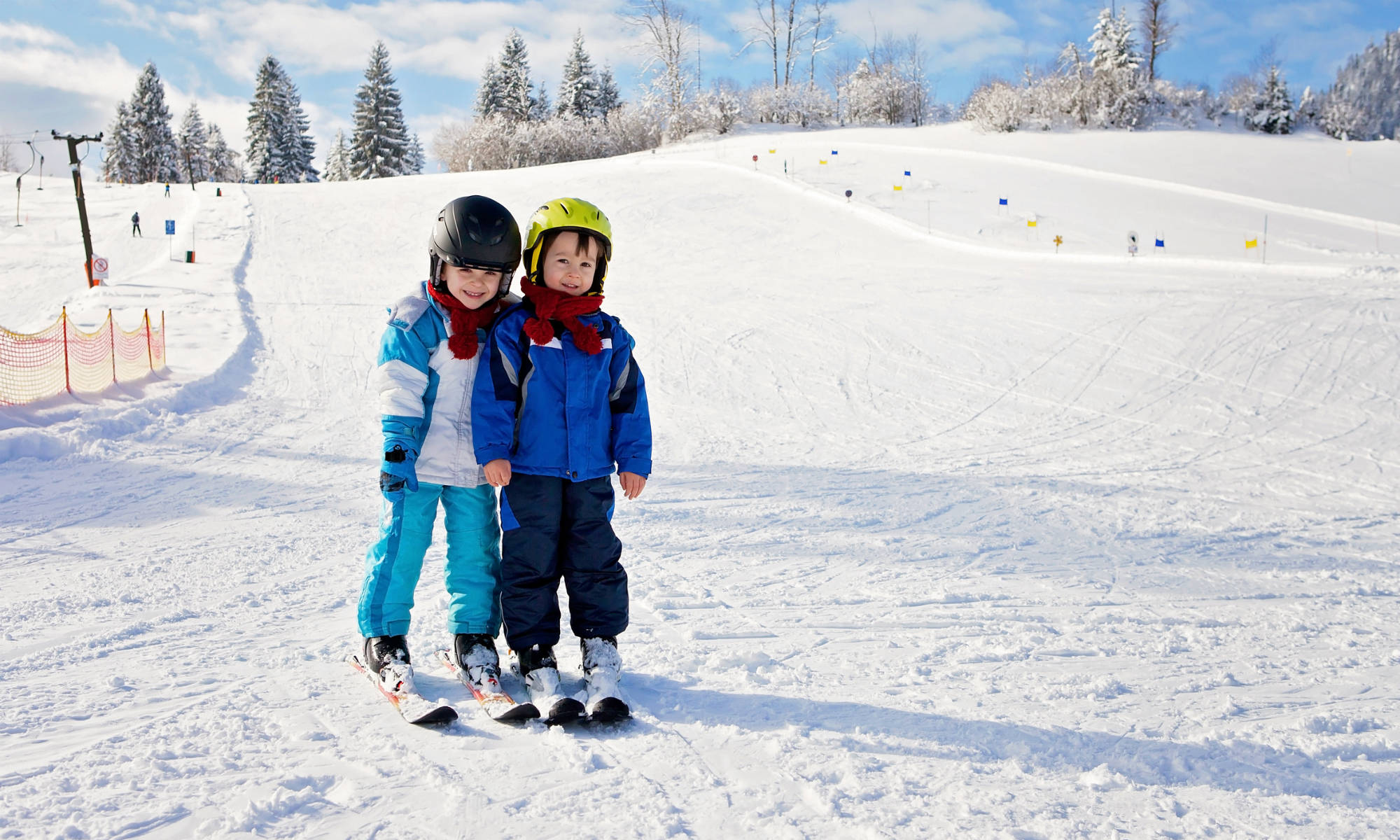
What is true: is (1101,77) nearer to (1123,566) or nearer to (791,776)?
(1123,566)

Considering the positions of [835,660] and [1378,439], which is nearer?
[835,660]

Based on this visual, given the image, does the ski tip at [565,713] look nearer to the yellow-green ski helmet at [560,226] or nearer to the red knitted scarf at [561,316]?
the red knitted scarf at [561,316]

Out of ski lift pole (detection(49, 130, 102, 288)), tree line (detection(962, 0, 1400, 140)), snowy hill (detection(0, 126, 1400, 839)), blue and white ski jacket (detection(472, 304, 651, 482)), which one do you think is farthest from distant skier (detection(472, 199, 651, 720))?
tree line (detection(962, 0, 1400, 140))

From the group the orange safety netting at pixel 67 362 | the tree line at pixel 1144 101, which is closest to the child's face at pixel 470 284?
the orange safety netting at pixel 67 362

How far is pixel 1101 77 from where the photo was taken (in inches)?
1565

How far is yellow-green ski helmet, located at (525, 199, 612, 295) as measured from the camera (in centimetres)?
288

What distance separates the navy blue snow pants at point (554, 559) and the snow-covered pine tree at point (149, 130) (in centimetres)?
6811

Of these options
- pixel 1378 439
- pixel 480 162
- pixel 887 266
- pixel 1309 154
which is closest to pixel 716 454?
pixel 1378 439

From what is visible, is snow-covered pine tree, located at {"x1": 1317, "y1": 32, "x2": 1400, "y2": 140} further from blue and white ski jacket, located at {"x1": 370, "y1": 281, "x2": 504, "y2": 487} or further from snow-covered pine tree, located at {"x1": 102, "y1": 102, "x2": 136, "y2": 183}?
snow-covered pine tree, located at {"x1": 102, "y1": 102, "x2": 136, "y2": 183}

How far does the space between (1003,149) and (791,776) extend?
34.1 metres

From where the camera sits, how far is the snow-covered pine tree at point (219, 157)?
214 feet

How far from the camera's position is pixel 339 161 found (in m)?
55.1

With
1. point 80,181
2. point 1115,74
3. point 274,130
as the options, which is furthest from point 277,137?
point 1115,74

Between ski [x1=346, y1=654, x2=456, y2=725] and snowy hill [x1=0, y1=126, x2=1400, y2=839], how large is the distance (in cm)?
5
